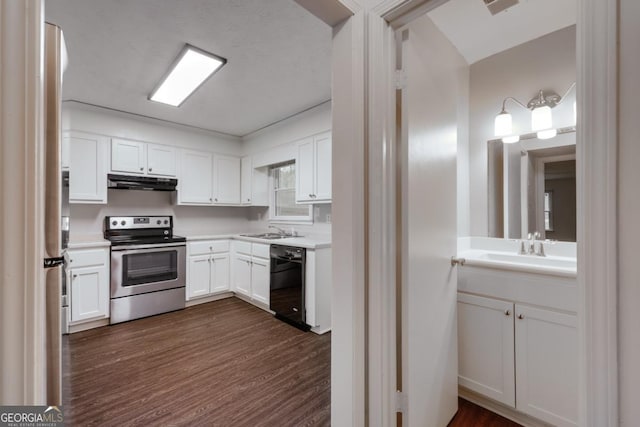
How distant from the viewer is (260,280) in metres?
3.33

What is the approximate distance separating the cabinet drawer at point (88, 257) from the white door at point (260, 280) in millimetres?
1549

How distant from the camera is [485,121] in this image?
7.09ft

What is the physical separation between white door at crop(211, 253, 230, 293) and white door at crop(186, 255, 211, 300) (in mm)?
52

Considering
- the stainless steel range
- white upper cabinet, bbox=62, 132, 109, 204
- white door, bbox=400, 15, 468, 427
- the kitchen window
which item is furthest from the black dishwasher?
white upper cabinet, bbox=62, 132, 109, 204

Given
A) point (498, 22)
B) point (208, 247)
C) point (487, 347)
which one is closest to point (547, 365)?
point (487, 347)

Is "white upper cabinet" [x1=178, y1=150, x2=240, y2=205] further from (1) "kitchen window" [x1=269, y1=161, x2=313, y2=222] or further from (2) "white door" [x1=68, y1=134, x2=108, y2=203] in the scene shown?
(2) "white door" [x1=68, y1=134, x2=108, y2=203]

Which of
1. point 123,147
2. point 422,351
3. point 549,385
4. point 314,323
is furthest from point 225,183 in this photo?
point 549,385

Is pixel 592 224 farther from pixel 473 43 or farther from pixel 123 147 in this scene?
pixel 123 147

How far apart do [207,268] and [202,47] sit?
259cm

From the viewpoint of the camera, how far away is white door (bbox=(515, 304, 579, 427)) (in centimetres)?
136

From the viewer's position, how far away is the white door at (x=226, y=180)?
4098mm

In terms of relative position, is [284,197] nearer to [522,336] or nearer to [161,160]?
[161,160]

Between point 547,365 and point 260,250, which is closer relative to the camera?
point 547,365

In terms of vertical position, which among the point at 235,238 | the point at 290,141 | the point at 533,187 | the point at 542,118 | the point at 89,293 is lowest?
the point at 89,293
